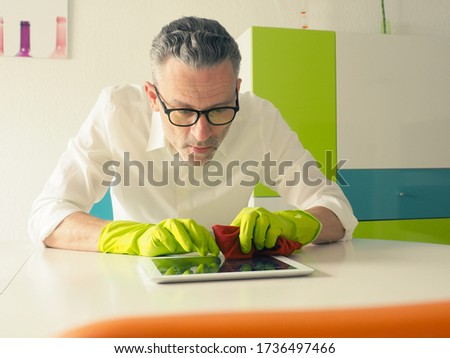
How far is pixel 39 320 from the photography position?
63 centimetres

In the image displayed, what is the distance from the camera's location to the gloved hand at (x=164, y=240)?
40.7 inches

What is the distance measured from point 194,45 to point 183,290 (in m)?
0.75

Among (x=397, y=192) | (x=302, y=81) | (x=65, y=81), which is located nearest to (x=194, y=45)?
(x=302, y=81)

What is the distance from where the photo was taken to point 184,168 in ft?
5.36

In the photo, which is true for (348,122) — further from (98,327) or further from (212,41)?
(98,327)

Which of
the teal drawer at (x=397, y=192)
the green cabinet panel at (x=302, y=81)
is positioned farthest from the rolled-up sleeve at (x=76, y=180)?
the teal drawer at (x=397, y=192)

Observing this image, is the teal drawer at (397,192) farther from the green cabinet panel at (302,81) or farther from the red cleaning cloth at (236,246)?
the red cleaning cloth at (236,246)

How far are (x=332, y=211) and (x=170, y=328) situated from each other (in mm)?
882

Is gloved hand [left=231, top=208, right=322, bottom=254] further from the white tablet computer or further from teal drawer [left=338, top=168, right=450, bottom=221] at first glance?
teal drawer [left=338, top=168, right=450, bottom=221]

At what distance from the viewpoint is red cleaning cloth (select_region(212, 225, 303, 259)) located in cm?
104

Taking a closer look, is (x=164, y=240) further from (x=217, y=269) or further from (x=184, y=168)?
(x=184, y=168)

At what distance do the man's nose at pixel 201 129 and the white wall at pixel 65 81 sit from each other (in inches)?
61.0

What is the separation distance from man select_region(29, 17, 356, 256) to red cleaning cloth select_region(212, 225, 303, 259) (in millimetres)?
19
